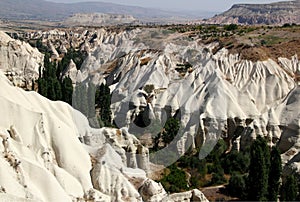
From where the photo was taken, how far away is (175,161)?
29.6 meters

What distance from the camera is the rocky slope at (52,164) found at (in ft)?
37.2

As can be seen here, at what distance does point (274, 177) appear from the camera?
22.8 meters

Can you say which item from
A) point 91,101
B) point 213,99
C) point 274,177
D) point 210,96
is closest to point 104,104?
point 91,101

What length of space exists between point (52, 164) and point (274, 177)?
13939 millimetres

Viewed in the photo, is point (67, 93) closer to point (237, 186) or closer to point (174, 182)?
point (174, 182)

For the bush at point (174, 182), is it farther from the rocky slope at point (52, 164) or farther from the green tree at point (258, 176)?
the rocky slope at point (52, 164)

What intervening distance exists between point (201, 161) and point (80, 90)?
44.8 ft

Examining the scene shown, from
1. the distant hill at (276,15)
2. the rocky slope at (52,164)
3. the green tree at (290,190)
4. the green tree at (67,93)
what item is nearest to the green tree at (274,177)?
the green tree at (290,190)

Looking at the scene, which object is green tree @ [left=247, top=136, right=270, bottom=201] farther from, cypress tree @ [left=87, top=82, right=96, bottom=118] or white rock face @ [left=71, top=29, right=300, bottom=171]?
cypress tree @ [left=87, top=82, right=96, bottom=118]

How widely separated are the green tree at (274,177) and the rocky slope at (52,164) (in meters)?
8.19

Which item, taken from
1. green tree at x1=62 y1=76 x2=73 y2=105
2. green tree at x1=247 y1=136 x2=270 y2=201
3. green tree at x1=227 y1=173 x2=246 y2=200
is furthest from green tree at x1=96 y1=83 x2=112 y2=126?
green tree at x1=247 y1=136 x2=270 y2=201

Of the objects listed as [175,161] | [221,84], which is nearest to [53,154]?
[175,161]

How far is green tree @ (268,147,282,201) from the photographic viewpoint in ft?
74.4

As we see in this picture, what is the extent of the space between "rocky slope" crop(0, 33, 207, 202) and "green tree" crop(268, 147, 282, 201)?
8188mm
